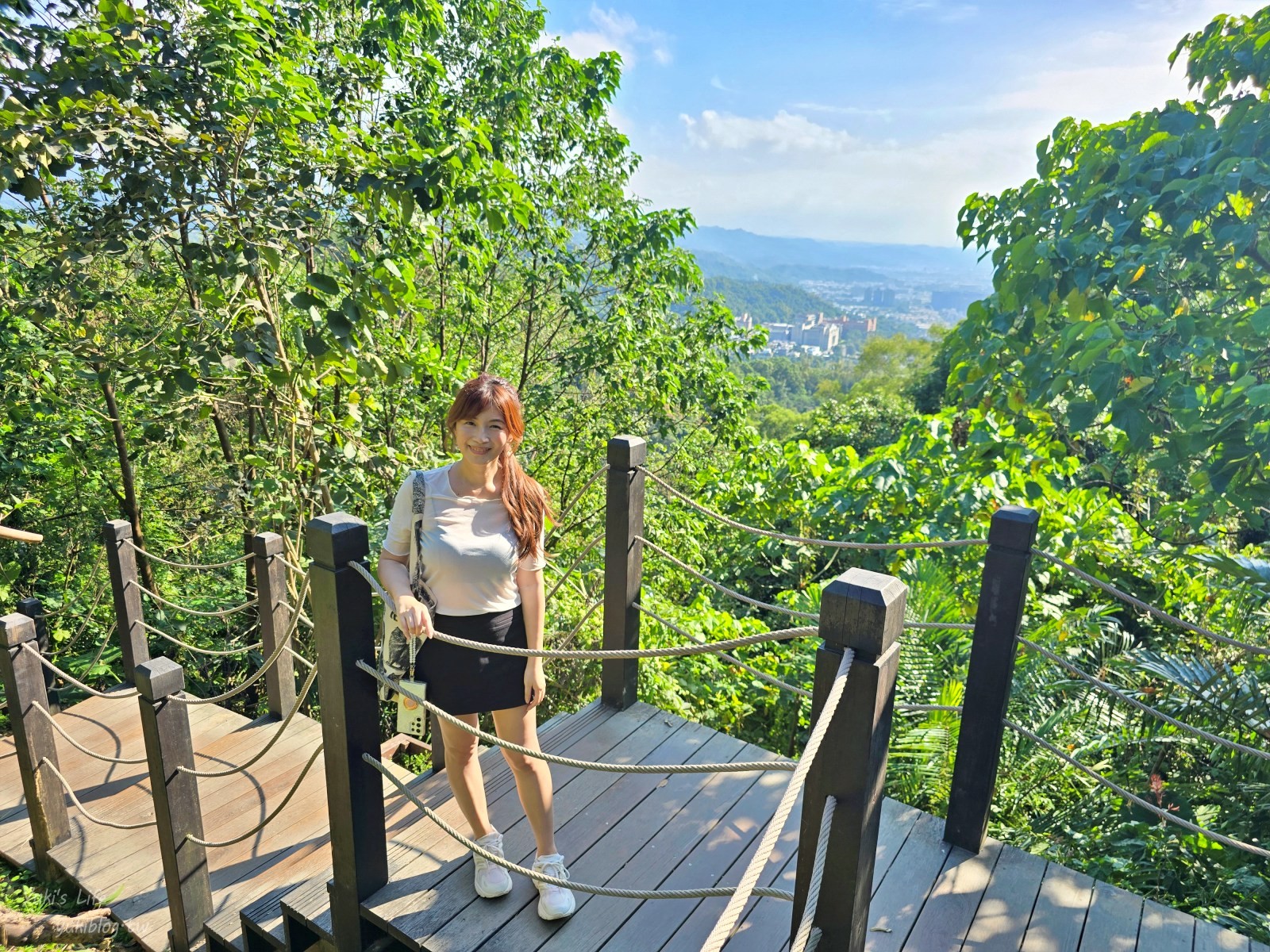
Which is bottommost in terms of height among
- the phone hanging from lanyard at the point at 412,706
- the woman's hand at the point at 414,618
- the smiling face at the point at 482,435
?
the phone hanging from lanyard at the point at 412,706

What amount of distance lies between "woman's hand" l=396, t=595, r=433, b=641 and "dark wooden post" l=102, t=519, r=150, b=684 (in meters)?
2.90

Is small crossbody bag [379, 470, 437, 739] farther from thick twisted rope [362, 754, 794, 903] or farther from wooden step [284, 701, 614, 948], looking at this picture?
wooden step [284, 701, 614, 948]

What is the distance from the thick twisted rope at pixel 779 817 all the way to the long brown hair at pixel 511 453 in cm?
101

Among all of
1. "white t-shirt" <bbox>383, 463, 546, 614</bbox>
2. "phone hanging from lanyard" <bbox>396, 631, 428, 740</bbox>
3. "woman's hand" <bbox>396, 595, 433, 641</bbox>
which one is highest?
"white t-shirt" <bbox>383, 463, 546, 614</bbox>

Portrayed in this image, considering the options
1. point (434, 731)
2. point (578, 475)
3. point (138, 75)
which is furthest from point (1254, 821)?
point (578, 475)

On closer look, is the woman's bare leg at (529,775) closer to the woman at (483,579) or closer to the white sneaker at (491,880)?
the woman at (483,579)

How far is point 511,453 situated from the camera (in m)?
2.12

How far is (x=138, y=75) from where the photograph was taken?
11.4 feet

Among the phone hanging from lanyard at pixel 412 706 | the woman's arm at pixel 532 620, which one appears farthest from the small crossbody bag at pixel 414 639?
the woman's arm at pixel 532 620

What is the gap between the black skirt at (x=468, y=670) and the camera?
2.08 m

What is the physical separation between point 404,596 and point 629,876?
1096 millimetres

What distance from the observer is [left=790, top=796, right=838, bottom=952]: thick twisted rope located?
1359 mm

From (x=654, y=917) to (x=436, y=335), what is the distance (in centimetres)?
661

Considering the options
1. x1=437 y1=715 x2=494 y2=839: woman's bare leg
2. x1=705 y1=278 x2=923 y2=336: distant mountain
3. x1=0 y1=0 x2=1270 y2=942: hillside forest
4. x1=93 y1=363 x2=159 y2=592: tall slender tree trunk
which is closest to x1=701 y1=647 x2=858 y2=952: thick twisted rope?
x1=437 y1=715 x2=494 y2=839: woman's bare leg
